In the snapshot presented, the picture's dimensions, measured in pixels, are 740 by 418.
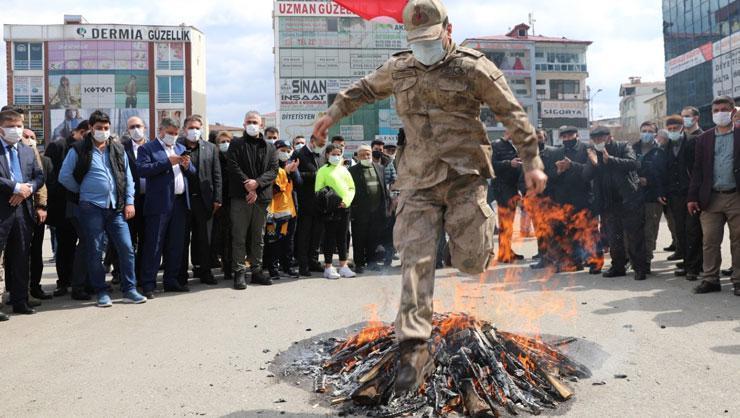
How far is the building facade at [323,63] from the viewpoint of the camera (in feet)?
198

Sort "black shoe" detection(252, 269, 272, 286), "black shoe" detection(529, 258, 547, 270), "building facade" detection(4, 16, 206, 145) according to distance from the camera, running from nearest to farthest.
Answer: "black shoe" detection(252, 269, 272, 286) < "black shoe" detection(529, 258, 547, 270) < "building facade" detection(4, 16, 206, 145)

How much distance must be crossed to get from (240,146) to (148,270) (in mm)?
2004

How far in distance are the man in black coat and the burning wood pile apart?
4.43 meters

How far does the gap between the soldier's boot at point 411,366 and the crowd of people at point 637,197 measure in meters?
3.52

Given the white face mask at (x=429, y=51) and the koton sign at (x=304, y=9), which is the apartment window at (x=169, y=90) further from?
the white face mask at (x=429, y=51)

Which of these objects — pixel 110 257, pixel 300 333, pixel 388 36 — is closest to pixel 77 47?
pixel 388 36

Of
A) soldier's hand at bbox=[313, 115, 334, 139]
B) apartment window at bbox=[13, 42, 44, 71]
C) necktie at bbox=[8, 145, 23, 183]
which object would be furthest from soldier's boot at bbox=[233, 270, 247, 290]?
apartment window at bbox=[13, 42, 44, 71]

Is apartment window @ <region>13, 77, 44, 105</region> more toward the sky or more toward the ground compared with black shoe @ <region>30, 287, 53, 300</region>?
more toward the sky

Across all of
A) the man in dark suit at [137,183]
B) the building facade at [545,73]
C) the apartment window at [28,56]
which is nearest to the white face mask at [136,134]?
the man in dark suit at [137,183]

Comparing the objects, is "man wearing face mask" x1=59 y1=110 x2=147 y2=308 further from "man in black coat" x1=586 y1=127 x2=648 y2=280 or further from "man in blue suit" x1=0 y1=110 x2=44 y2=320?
"man in black coat" x1=586 y1=127 x2=648 y2=280

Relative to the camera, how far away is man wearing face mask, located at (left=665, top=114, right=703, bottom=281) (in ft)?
25.4

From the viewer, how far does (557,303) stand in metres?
6.49

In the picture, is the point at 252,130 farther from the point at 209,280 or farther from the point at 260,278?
the point at 209,280

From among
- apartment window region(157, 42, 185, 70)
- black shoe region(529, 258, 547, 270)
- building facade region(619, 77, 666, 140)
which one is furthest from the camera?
building facade region(619, 77, 666, 140)
